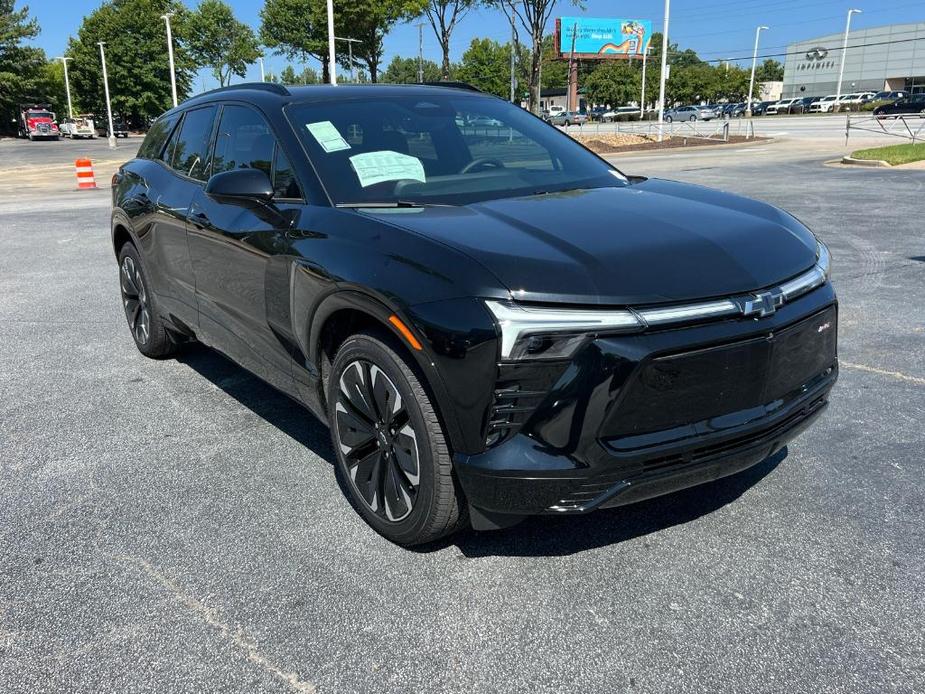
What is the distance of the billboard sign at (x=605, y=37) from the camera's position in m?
84.5

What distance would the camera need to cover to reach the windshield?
11.0 feet

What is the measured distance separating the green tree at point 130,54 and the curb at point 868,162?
2652 inches

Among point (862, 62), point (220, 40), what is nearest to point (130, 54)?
point (220, 40)

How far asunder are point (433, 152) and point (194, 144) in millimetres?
1695

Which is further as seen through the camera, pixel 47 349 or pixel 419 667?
A: pixel 47 349

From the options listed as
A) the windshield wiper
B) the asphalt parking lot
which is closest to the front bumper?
the asphalt parking lot

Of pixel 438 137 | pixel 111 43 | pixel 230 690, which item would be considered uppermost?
pixel 111 43

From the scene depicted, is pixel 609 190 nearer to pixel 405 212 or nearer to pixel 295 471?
pixel 405 212

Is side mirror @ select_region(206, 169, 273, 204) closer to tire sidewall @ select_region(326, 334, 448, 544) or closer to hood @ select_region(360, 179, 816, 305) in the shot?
hood @ select_region(360, 179, 816, 305)

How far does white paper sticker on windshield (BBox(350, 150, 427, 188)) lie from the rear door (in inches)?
11.5

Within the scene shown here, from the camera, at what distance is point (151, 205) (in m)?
4.80

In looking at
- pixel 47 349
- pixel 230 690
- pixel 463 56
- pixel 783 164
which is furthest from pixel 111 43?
pixel 230 690

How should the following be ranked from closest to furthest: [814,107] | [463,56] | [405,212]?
[405,212] < [814,107] < [463,56]

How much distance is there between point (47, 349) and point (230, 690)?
441 centimetres
